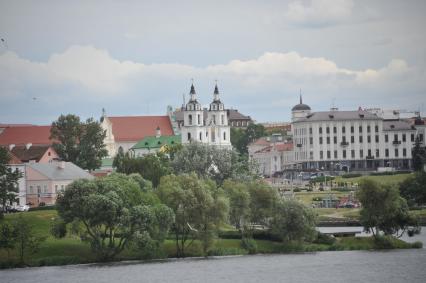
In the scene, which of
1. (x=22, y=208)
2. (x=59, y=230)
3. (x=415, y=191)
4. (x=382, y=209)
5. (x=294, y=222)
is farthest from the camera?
(x=415, y=191)

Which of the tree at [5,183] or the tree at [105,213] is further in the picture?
the tree at [5,183]

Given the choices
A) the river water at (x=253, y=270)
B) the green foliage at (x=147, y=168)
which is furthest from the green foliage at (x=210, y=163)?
the river water at (x=253, y=270)

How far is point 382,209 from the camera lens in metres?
115

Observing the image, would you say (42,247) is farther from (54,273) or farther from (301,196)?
(301,196)

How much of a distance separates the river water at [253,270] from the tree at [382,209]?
5530 millimetres

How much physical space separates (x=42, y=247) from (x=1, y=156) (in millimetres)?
29521

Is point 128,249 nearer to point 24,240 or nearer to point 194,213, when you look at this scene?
point 194,213

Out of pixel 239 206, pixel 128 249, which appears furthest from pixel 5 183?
pixel 128 249

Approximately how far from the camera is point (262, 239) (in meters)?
117

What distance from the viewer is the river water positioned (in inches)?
3730

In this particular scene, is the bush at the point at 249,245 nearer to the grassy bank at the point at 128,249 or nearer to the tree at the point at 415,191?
the grassy bank at the point at 128,249

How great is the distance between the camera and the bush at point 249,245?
374ft

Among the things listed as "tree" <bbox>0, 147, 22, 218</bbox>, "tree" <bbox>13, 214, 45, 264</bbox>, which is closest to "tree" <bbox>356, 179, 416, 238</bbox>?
"tree" <bbox>13, 214, 45, 264</bbox>

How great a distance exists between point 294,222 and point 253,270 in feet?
46.2
